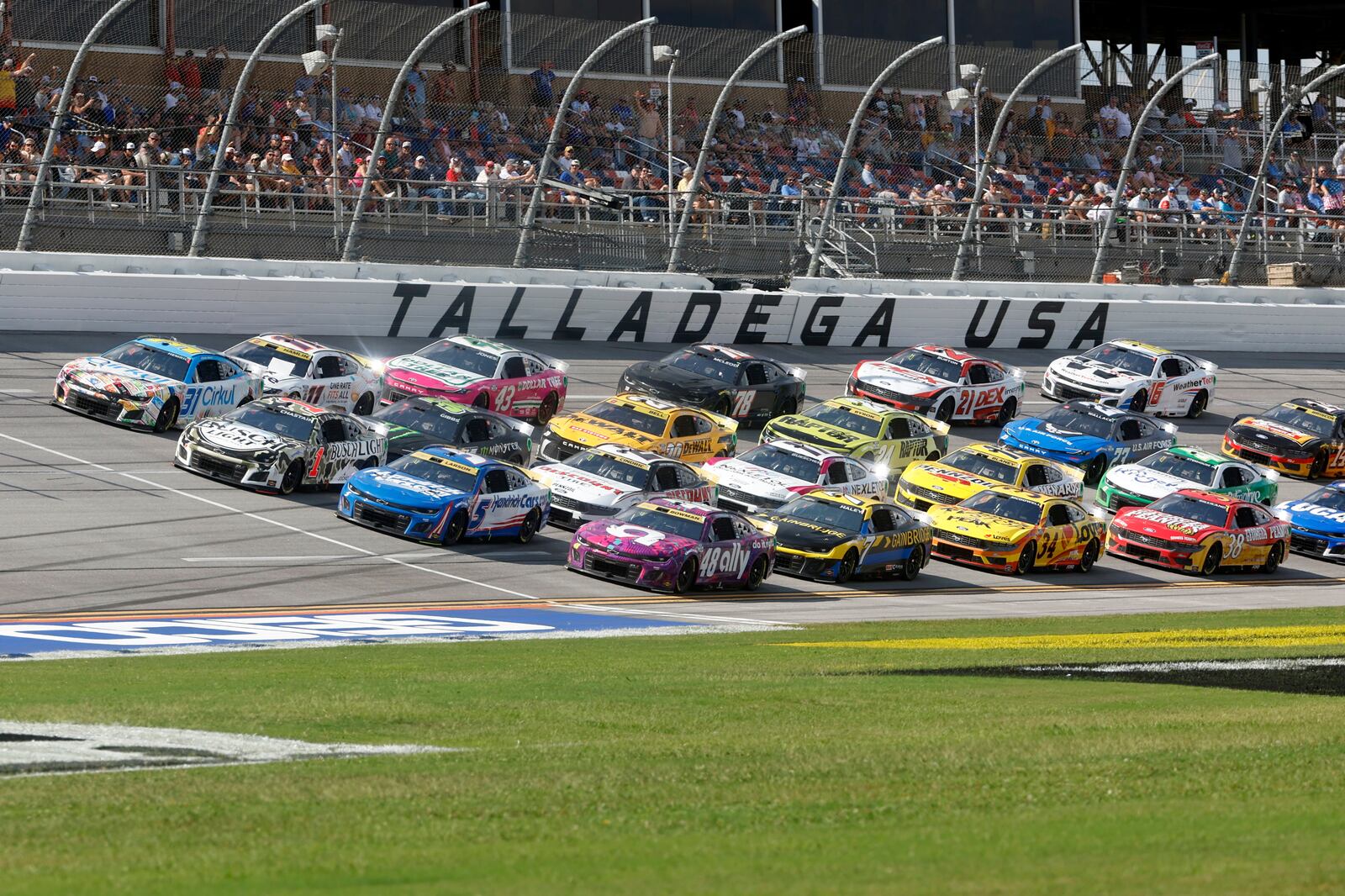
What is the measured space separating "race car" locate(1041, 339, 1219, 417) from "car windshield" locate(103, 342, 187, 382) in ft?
55.6

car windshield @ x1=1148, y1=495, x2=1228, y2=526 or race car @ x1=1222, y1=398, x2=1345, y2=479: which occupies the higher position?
car windshield @ x1=1148, y1=495, x2=1228, y2=526

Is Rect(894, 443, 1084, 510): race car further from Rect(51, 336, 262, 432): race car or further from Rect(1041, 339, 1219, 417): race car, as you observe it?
Rect(51, 336, 262, 432): race car

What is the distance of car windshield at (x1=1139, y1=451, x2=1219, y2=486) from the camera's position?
98.2 ft

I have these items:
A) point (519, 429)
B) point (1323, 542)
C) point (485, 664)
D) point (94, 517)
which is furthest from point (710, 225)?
point (485, 664)

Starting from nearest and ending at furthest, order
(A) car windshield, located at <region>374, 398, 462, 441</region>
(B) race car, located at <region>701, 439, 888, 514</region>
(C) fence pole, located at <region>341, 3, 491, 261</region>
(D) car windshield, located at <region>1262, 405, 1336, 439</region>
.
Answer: (B) race car, located at <region>701, 439, 888, 514</region>
(A) car windshield, located at <region>374, 398, 462, 441</region>
(C) fence pole, located at <region>341, 3, 491, 261</region>
(D) car windshield, located at <region>1262, 405, 1336, 439</region>

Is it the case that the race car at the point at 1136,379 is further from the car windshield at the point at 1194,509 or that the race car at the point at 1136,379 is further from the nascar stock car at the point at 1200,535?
the nascar stock car at the point at 1200,535

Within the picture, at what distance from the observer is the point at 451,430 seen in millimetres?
27188

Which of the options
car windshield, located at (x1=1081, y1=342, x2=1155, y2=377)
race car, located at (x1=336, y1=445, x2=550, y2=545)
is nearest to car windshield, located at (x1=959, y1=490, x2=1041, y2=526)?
race car, located at (x1=336, y1=445, x2=550, y2=545)

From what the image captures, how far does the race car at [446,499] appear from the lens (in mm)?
23750

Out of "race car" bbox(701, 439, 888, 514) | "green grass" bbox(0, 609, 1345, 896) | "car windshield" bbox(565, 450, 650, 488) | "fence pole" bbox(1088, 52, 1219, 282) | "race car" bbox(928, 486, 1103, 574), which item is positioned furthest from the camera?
"fence pole" bbox(1088, 52, 1219, 282)

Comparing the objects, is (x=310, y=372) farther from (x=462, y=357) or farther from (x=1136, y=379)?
(x=1136, y=379)

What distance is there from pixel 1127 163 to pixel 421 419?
18634mm

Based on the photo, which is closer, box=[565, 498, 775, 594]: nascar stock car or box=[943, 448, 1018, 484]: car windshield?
box=[565, 498, 775, 594]: nascar stock car

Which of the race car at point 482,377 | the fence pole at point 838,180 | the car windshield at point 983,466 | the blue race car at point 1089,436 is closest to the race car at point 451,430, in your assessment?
the race car at point 482,377
